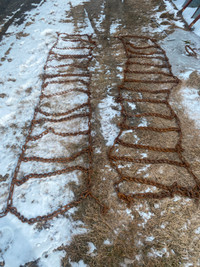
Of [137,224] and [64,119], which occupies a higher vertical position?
[64,119]

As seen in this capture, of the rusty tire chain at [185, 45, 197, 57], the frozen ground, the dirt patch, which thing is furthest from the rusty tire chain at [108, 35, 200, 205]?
the rusty tire chain at [185, 45, 197, 57]

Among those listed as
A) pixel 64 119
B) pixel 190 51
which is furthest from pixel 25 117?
pixel 190 51

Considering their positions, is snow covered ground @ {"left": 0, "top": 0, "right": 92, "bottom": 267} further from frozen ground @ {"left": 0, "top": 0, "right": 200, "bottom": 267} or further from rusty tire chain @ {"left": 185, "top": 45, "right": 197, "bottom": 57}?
rusty tire chain @ {"left": 185, "top": 45, "right": 197, "bottom": 57}

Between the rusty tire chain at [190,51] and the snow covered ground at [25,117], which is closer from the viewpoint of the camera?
the snow covered ground at [25,117]

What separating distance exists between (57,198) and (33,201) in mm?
403

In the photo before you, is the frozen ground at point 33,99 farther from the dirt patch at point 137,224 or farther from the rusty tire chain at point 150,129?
the rusty tire chain at point 150,129

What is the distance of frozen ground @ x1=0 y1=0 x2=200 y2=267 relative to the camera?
106 inches

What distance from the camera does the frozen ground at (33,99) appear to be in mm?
2688

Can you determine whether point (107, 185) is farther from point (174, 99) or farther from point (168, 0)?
point (168, 0)

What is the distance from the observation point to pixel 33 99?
485 centimetres

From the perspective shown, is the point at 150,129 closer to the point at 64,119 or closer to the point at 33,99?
the point at 64,119

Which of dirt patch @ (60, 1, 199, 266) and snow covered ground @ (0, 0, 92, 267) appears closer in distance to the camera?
dirt patch @ (60, 1, 199, 266)

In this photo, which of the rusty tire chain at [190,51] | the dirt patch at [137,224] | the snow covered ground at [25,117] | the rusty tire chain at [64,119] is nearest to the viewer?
the dirt patch at [137,224]

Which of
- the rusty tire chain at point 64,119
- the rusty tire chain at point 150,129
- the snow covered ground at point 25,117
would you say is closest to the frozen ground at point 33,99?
the snow covered ground at point 25,117
